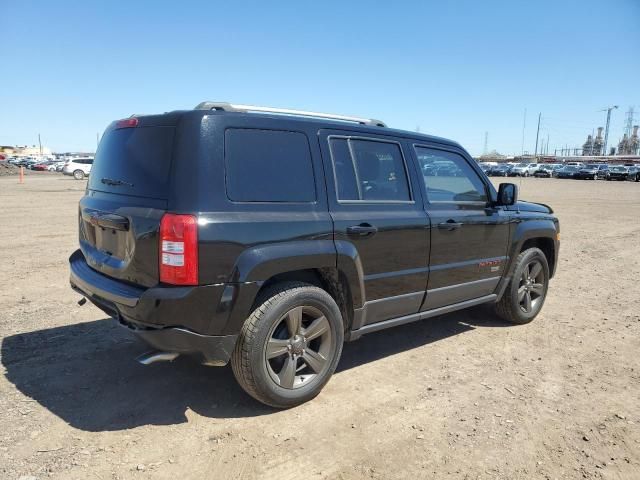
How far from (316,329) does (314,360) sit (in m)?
0.22

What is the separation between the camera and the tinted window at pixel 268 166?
3102 mm

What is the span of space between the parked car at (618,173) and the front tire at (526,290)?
49.5m

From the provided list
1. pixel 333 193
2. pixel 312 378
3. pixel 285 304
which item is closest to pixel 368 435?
pixel 312 378

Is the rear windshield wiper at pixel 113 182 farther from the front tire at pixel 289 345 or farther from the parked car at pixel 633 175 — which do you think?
the parked car at pixel 633 175

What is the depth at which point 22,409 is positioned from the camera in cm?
327

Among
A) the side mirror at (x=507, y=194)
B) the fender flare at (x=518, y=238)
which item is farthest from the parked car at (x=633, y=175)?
the side mirror at (x=507, y=194)

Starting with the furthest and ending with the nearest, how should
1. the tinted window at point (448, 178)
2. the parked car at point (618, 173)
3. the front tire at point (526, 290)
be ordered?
the parked car at point (618, 173), the front tire at point (526, 290), the tinted window at point (448, 178)

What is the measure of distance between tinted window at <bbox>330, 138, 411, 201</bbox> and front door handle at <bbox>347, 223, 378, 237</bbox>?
22 cm

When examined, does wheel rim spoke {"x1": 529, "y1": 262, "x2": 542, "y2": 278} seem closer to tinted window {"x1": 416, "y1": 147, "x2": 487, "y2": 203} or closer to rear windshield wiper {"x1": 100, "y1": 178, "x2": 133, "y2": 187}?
tinted window {"x1": 416, "y1": 147, "x2": 487, "y2": 203}

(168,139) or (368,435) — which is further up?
(168,139)

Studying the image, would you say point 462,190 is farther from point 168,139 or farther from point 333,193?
point 168,139

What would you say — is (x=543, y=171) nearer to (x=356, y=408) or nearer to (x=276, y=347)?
(x=356, y=408)

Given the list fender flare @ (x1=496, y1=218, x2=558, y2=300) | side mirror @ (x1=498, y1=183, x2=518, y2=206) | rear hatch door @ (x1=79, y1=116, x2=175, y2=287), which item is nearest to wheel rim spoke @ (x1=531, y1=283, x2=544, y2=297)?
fender flare @ (x1=496, y1=218, x2=558, y2=300)

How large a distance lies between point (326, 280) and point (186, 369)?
54.7 inches
